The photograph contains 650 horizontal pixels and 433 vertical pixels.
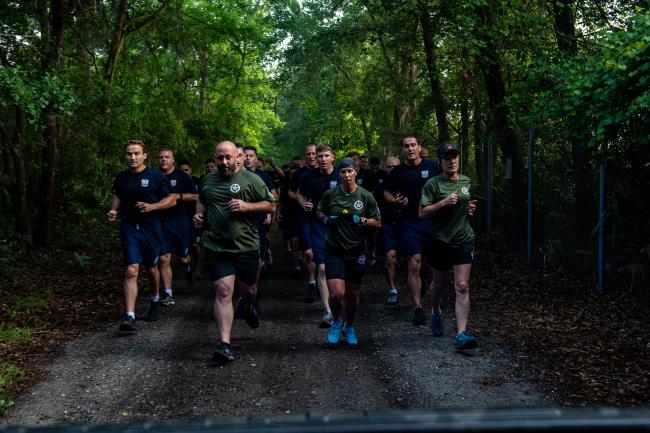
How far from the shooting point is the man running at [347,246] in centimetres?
751

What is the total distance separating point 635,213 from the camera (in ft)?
29.4

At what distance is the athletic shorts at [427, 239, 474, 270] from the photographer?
7430 millimetres

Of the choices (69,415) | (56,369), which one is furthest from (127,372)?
(69,415)

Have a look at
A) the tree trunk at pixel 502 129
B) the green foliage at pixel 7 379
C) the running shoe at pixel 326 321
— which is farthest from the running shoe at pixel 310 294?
the tree trunk at pixel 502 129

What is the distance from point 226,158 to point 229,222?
68 cm

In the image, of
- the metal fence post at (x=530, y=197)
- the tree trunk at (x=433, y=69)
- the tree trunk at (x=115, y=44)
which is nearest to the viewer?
the metal fence post at (x=530, y=197)

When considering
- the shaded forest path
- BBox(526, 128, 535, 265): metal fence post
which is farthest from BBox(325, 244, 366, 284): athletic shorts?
BBox(526, 128, 535, 265): metal fence post

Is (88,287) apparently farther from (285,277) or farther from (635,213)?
(635,213)

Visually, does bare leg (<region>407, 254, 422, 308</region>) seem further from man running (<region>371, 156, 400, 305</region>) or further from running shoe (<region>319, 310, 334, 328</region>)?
man running (<region>371, 156, 400, 305</region>)

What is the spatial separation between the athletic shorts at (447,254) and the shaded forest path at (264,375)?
0.91 metres

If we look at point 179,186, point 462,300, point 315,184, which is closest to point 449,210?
point 462,300

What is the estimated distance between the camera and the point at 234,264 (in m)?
7.21

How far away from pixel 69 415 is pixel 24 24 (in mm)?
10114

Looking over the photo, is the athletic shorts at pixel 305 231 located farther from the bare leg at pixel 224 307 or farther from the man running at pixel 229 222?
the bare leg at pixel 224 307
